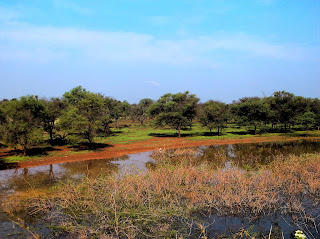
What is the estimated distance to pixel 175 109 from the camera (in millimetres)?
38375

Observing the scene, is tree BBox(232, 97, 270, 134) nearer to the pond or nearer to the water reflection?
the water reflection

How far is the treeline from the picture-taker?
23.0 m

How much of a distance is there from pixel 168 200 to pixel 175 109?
91.5 feet

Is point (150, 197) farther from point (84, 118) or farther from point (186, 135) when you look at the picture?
point (186, 135)

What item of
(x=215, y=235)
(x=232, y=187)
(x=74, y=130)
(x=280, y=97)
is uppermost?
(x=280, y=97)

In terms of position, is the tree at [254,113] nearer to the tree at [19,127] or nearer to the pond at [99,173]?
the pond at [99,173]

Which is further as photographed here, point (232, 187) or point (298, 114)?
point (298, 114)

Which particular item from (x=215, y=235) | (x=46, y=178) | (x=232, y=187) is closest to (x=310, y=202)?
(x=232, y=187)

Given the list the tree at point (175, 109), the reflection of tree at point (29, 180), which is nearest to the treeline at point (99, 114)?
the tree at point (175, 109)

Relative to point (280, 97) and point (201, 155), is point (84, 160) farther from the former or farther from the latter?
point (280, 97)

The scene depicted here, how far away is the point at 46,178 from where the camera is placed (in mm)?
17328

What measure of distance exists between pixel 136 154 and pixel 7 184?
1263 cm

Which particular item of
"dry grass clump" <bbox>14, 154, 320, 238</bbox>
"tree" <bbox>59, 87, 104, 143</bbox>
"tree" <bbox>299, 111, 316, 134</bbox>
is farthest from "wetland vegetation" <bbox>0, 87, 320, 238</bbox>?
"tree" <bbox>299, 111, 316, 134</bbox>

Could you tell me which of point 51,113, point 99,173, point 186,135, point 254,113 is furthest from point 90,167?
point 254,113
